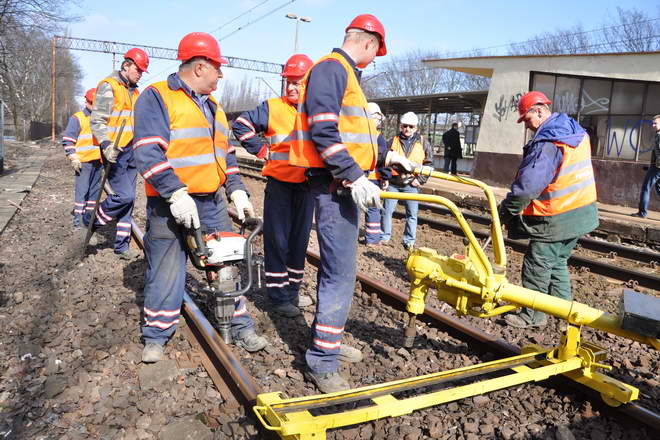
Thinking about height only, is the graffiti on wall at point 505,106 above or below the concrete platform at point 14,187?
above

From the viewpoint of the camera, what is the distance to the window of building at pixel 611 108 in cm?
1266

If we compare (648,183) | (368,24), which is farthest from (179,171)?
(648,183)

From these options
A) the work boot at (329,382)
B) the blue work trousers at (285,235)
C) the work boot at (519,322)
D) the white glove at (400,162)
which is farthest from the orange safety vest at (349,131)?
the work boot at (519,322)

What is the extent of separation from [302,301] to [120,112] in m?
3.22

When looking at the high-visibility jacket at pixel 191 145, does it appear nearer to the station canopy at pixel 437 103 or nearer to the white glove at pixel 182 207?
the white glove at pixel 182 207

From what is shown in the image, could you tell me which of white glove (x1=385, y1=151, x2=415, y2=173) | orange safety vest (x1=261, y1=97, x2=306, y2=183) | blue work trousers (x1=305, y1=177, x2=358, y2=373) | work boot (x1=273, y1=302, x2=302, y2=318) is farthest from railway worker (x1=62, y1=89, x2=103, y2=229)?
white glove (x1=385, y1=151, x2=415, y2=173)

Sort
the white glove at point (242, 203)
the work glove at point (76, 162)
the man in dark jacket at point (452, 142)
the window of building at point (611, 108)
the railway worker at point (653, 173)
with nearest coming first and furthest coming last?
the white glove at point (242, 203) → the work glove at point (76, 162) → the railway worker at point (653, 173) → the window of building at point (611, 108) → the man in dark jacket at point (452, 142)

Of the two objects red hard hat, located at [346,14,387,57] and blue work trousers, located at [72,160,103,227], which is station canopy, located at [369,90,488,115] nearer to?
blue work trousers, located at [72,160,103,227]

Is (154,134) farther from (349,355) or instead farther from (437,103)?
(437,103)

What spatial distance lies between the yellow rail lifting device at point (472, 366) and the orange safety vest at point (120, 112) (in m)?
4.00

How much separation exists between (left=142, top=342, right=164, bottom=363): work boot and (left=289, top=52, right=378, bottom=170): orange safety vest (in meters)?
1.67

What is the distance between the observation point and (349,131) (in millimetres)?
2934

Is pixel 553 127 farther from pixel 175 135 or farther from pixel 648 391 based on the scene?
pixel 175 135

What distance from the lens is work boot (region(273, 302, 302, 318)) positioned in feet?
14.5
